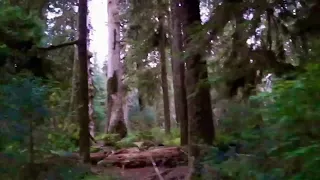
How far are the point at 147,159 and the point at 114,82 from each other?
19.6 ft

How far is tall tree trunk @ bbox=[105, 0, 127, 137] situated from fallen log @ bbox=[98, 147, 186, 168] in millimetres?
4551

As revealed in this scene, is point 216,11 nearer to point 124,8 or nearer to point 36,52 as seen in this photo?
point 36,52

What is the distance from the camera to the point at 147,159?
11836 millimetres

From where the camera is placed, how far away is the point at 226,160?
5.82 metres

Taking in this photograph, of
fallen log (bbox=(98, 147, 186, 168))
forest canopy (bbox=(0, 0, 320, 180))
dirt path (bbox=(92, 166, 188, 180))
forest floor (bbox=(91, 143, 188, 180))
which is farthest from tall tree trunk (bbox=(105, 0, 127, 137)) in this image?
dirt path (bbox=(92, 166, 188, 180))

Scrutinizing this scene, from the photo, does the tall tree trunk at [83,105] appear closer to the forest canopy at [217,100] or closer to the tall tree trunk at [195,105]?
the forest canopy at [217,100]

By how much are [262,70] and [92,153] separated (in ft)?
24.3

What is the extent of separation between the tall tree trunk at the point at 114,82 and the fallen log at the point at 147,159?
4551 millimetres

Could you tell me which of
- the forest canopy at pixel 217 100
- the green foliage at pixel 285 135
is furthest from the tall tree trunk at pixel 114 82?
the green foliage at pixel 285 135

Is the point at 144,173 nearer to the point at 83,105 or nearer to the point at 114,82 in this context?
the point at 83,105

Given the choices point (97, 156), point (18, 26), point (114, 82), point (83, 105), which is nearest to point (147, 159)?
point (97, 156)

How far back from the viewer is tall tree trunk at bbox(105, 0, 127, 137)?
17.0 m

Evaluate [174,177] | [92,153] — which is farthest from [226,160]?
[92,153]

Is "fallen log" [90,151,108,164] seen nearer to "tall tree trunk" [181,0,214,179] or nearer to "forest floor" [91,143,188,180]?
"forest floor" [91,143,188,180]
